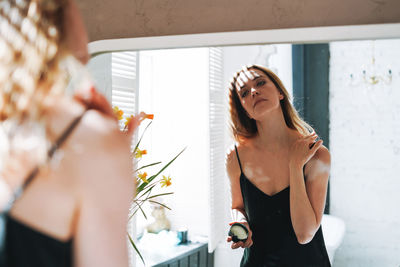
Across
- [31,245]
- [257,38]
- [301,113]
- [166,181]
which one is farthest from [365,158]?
[31,245]

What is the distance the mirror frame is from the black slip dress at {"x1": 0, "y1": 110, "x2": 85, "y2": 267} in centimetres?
79

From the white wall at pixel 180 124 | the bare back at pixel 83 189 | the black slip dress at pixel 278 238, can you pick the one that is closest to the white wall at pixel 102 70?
the white wall at pixel 180 124

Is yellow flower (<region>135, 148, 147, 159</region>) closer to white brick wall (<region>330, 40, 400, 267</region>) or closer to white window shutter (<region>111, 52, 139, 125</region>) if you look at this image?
white window shutter (<region>111, 52, 139, 125</region>)

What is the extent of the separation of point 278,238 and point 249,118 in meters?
0.36

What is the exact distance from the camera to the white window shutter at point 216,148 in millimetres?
1195

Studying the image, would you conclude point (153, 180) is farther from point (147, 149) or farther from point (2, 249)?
point (2, 249)

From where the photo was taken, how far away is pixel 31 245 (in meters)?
0.54

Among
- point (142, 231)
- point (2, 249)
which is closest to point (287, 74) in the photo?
point (142, 231)

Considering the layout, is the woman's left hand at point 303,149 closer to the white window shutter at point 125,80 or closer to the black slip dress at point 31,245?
the white window shutter at point 125,80

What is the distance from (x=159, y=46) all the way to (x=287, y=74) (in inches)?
17.8

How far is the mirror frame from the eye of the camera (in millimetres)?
1121

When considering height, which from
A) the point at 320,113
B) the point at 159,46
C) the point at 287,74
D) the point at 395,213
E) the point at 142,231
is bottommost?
the point at 142,231

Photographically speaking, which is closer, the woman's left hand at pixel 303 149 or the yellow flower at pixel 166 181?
the woman's left hand at pixel 303 149

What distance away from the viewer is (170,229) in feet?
4.30
